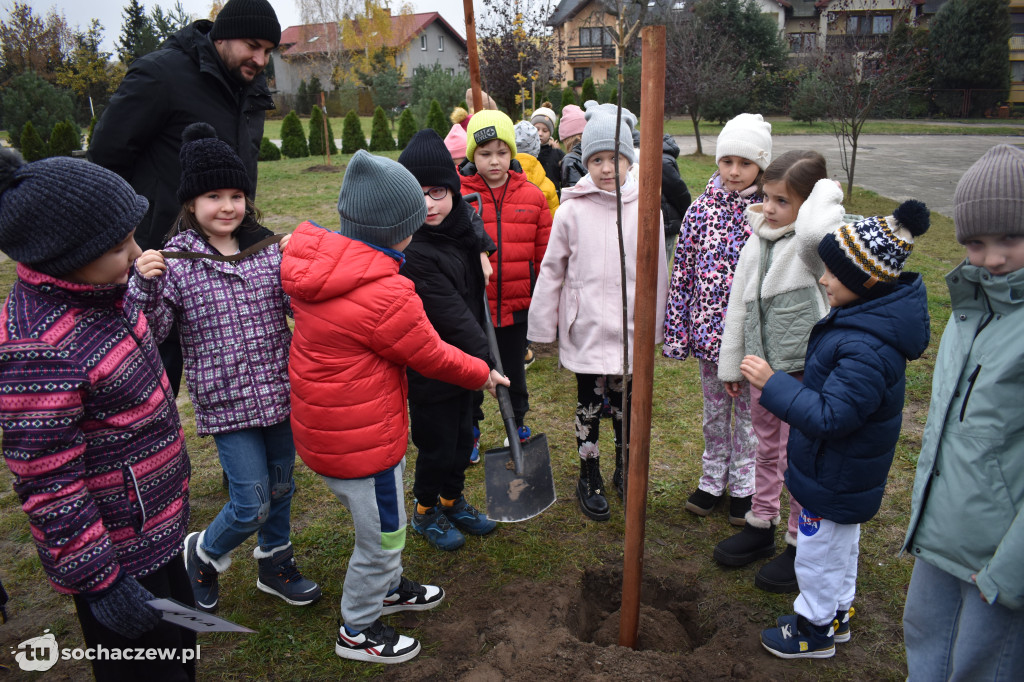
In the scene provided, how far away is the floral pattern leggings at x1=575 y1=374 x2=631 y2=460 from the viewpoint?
3650 mm

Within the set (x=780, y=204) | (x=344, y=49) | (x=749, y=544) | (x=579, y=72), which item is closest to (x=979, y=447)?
(x=780, y=204)

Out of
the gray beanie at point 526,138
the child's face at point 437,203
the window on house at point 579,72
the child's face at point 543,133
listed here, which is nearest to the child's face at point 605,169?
the child's face at point 437,203

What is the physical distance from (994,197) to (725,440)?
1943 mm

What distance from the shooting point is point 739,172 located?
10.6 ft

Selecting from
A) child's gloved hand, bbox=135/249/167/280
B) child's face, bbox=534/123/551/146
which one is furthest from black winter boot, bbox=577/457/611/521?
child's face, bbox=534/123/551/146

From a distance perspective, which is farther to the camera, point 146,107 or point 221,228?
point 146,107

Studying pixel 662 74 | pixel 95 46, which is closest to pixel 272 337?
pixel 662 74

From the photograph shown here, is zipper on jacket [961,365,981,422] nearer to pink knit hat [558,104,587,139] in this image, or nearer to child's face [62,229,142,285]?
child's face [62,229,142,285]

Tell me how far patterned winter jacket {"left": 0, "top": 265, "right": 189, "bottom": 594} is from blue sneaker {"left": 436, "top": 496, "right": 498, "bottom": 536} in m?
1.70

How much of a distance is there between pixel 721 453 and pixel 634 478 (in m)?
1.34

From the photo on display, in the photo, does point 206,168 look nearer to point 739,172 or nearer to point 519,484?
point 519,484

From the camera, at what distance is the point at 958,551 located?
6.46 ft

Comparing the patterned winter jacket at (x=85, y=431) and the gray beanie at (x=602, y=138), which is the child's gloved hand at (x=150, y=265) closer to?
the patterned winter jacket at (x=85, y=431)

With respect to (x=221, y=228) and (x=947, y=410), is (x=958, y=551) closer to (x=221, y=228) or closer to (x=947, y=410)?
(x=947, y=410)
